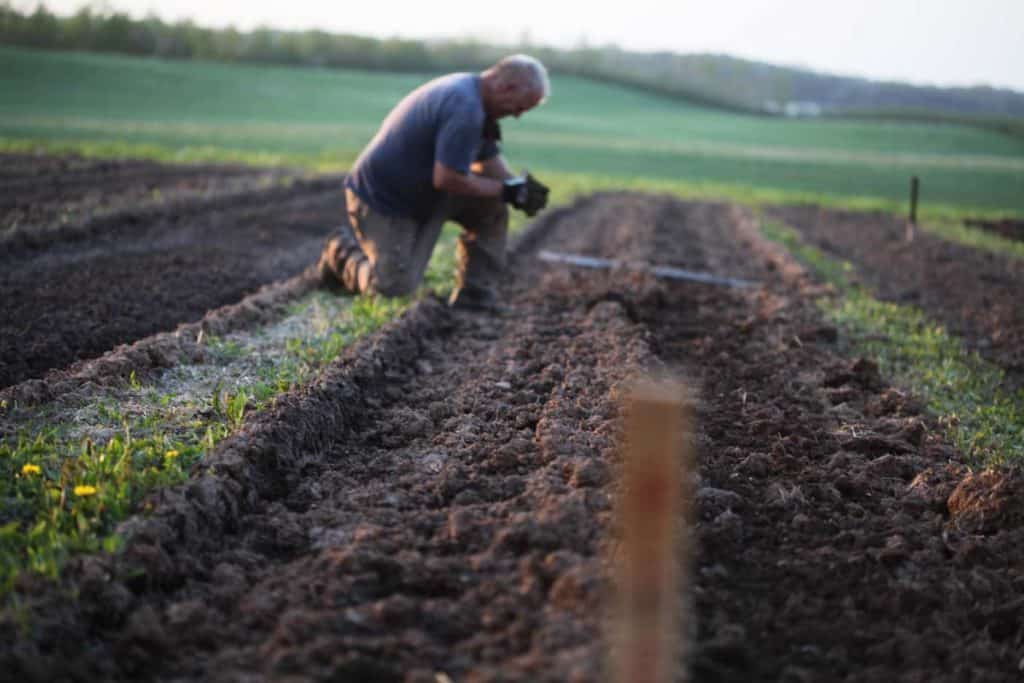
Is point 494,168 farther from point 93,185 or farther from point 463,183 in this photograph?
point 93,185

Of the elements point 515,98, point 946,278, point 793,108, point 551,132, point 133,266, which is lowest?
point 133,266

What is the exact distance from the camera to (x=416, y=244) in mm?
7539

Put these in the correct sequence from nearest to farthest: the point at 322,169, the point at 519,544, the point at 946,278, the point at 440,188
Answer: the point at 519,544
the point at 440,188
the point at 946,278
the point at 322,169

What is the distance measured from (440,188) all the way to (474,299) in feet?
3.41

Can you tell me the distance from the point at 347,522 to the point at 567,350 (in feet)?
9.27

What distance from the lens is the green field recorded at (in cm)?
2775

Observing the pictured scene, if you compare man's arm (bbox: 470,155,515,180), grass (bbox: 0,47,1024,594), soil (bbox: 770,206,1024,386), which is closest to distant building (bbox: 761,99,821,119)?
grass (bbox: 0,47,1024,594)

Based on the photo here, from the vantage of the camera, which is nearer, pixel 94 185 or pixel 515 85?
pixel 515 85

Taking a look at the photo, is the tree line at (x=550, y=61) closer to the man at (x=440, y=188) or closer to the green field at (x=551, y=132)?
the green field at (x=551, y=132)

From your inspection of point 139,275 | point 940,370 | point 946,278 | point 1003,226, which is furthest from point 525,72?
point 1003,226

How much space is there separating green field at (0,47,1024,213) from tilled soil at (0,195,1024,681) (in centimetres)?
1843

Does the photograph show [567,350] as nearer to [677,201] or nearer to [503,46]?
[677,201]

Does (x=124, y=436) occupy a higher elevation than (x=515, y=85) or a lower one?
lower

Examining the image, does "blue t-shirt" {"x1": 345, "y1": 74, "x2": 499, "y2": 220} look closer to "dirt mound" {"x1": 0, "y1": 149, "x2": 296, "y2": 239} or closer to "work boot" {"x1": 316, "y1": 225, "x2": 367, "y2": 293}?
"work boot" {"x1": 316, "y1": 225, "x2": 367, "y2": 293}
